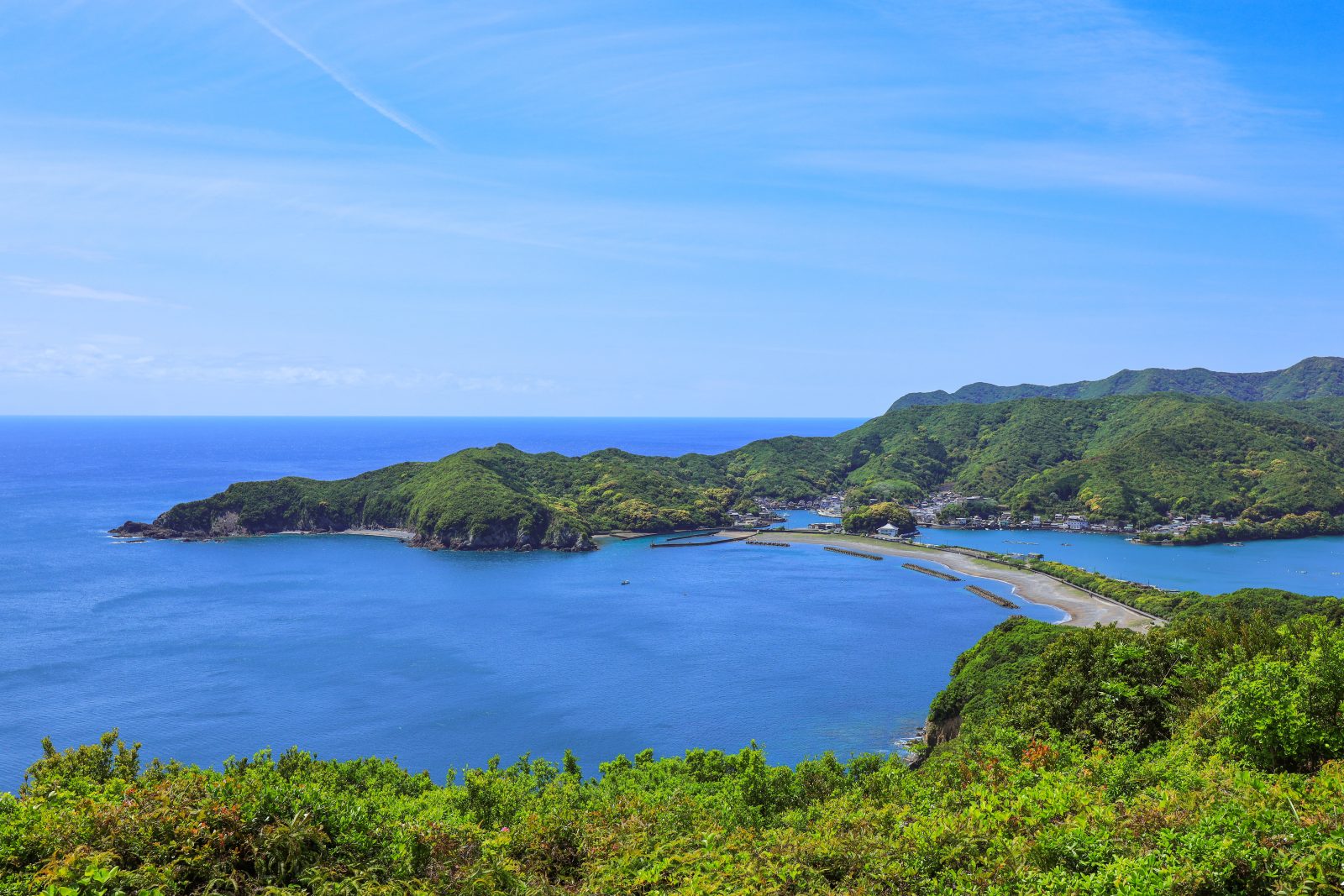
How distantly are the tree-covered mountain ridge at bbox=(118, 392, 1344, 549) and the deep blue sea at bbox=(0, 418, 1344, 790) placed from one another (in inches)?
264

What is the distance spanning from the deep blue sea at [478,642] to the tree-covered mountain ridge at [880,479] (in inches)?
264

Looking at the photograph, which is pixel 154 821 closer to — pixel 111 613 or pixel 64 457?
pixel 111 613

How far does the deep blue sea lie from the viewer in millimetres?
39219

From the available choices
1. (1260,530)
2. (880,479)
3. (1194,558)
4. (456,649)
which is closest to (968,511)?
Answer: (880,479)

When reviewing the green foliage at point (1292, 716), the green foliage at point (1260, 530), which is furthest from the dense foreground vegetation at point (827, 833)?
the green foliage at point (1260, 530)

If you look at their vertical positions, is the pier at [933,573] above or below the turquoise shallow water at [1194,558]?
below

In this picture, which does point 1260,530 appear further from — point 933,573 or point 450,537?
point 450,537

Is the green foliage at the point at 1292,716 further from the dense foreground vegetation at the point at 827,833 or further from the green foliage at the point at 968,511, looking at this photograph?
the green foliage at the point at 968,511

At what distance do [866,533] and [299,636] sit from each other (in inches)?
2884

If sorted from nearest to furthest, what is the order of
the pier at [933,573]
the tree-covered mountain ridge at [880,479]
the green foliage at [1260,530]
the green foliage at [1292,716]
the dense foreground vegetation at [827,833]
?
the dense foreground vegetation at [827,833] < the green foliage at [1292,716] < the pier at [933,573] < the green foliage at [1260,530] < the tree-covered mountain ridge at [880,479]

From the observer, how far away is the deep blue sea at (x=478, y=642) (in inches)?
1544

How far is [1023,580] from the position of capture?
76.4 metres

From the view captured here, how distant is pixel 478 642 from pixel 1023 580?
52.0 m

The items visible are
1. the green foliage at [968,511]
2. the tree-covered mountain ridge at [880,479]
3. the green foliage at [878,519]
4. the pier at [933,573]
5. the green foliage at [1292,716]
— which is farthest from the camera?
the green foliage at [968,511]
